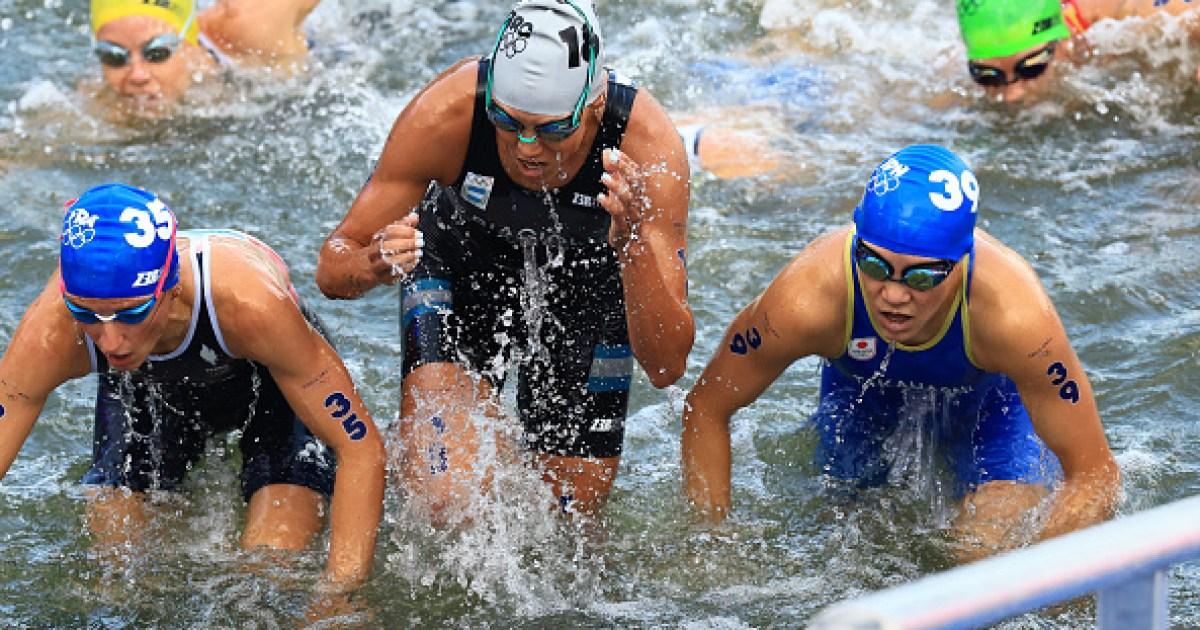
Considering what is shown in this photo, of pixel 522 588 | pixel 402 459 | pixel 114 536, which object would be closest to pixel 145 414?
pixel 114 536

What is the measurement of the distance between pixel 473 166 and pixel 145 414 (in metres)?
1.41

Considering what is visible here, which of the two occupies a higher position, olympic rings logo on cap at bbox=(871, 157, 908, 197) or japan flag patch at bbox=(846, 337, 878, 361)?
olympic rings logo on cap at bbox=(871, 157, 908, 197)

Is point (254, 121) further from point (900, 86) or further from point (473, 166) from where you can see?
point (473, 166)

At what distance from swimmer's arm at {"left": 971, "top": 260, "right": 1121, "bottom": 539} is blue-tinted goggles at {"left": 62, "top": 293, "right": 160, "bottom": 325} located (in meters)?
2.44

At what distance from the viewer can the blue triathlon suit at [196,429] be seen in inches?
216

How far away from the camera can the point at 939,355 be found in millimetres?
5211

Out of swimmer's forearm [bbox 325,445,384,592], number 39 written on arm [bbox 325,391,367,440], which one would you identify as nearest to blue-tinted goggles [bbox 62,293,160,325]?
number 39 written on arm [bbox 325,391,367,440]

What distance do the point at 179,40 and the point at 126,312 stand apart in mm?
5098

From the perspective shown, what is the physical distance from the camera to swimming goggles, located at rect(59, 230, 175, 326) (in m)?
4.65

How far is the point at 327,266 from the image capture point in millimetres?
5191

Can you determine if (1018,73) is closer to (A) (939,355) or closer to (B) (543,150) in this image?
(A) (939,355)

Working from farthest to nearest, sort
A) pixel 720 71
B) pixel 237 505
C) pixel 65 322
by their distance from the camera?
pixel 720 71 → pixel 237 505 → pixel 65 322

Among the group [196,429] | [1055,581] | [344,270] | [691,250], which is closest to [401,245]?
[344,270]

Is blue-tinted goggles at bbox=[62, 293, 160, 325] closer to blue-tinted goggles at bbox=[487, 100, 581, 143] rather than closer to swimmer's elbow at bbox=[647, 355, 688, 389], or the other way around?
blue-tinted goggles at bbox=[487, 100, 581, 143]
